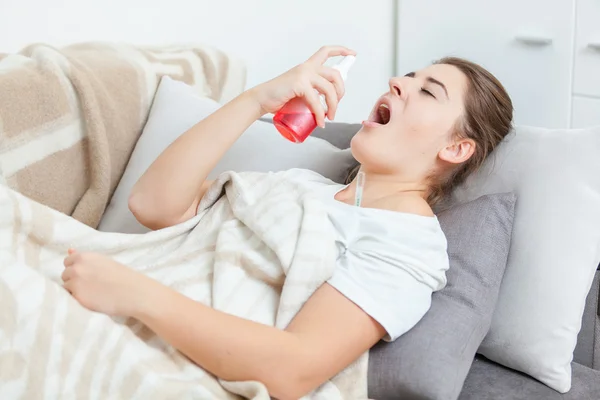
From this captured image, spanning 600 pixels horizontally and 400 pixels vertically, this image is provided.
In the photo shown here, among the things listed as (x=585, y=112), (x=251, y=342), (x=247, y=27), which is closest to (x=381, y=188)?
(x=251, y=342)

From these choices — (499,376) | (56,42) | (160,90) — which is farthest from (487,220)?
(56,42)

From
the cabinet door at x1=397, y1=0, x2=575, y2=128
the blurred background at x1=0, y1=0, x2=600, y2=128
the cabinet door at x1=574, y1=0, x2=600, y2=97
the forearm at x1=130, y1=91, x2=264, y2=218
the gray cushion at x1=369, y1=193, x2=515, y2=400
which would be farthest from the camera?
the cabinet door at x1=397, y1=0, x2=575, y2=128

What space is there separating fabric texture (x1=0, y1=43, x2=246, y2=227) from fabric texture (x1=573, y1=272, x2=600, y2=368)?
947 mm

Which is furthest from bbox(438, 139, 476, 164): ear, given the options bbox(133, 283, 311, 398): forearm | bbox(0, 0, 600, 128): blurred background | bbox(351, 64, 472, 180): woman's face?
bbox(0, 0, 600, 128): blurred background

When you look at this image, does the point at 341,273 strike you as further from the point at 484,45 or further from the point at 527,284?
the point at 484,45

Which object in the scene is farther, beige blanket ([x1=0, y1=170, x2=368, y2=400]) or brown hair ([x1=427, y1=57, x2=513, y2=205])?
brown hair ([x1=427, y1=57, x2=513, y2=205])

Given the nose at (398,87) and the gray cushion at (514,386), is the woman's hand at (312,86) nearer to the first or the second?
the nose at (398,87)

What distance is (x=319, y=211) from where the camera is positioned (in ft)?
4.03

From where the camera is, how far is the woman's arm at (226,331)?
3.47ft

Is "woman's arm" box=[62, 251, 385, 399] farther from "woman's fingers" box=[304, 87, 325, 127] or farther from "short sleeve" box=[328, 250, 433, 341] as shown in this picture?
"woman's fingers" box=[304, 87, 325, 127]

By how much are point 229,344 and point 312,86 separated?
18.1 inches

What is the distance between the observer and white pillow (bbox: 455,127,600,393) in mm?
1280

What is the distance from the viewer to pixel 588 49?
234 centimetres

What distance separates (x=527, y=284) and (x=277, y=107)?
52 centimetres
